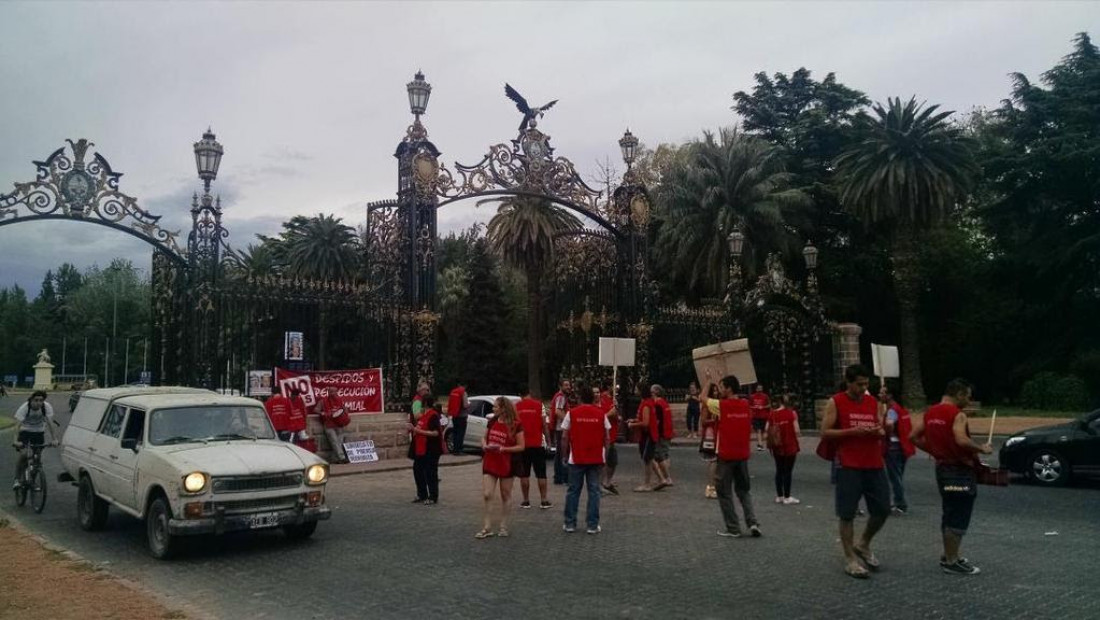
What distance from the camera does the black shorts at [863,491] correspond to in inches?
304

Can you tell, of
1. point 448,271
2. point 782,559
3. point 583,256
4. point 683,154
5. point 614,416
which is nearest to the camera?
point 782,559

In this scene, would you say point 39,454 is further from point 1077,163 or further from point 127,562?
point 1077,163

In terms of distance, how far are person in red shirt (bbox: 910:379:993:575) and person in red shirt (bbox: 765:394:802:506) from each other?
13.5ft

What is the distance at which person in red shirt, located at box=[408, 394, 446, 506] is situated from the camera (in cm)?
1220

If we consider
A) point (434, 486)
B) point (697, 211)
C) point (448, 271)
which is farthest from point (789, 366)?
point (448, 271)

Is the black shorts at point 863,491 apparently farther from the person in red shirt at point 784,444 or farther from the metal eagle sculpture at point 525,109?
the metal eagle sculpture at point 525,109

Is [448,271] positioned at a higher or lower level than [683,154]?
lower

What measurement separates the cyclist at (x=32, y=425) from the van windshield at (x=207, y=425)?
3.73 metres

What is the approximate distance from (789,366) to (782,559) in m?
20.3

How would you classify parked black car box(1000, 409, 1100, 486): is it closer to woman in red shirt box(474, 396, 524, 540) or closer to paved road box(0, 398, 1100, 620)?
paved road box(0, 398, 1100, 620)

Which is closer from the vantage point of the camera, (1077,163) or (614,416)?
(614,416)

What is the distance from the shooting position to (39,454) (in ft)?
39.9

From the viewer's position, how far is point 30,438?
39.8ft

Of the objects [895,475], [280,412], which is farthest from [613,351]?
[895,475]
